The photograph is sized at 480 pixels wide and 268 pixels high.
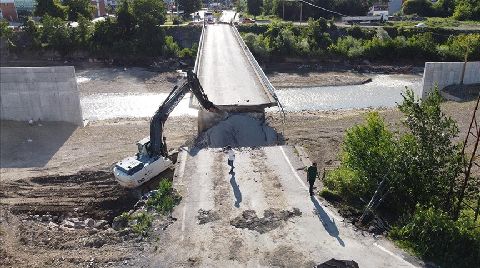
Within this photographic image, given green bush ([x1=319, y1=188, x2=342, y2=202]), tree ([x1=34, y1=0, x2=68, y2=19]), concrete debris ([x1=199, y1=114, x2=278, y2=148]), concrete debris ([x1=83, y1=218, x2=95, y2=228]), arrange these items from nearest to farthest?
green bush ([x1=319, y1=188, x2=342, y2=202]) < concrete debris ([x1=83, y1=218, x2=95, y2=228]) < concrete debris ([x1=199, y1=114, x2=278, y2=148]) < tree ([x1=34, y1=0, x2=68, y2=19])

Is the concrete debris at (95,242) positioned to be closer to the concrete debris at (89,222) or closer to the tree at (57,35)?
the concrete debris at (89,222)

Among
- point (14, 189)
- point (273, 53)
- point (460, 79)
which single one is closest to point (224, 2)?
point (273, 53)

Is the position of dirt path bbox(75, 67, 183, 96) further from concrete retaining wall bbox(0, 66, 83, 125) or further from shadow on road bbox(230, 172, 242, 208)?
shadow on road bbox(230, 172, 242, 208)

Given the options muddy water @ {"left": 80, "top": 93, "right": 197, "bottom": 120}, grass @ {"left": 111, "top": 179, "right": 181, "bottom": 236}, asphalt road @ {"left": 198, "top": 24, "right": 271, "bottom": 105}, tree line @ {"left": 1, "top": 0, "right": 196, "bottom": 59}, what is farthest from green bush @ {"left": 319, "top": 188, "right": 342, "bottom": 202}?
tree line @ {"left": 1, "top": 0, "right": 196, "bottom": 59}

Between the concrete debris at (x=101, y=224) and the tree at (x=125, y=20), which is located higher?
the tree at (x=125, y=20)

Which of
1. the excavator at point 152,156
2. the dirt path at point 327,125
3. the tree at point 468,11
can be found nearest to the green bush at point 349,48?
the dirt path at point 327,125

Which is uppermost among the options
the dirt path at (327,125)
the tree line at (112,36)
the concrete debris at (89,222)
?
the tree line at (112,36)
